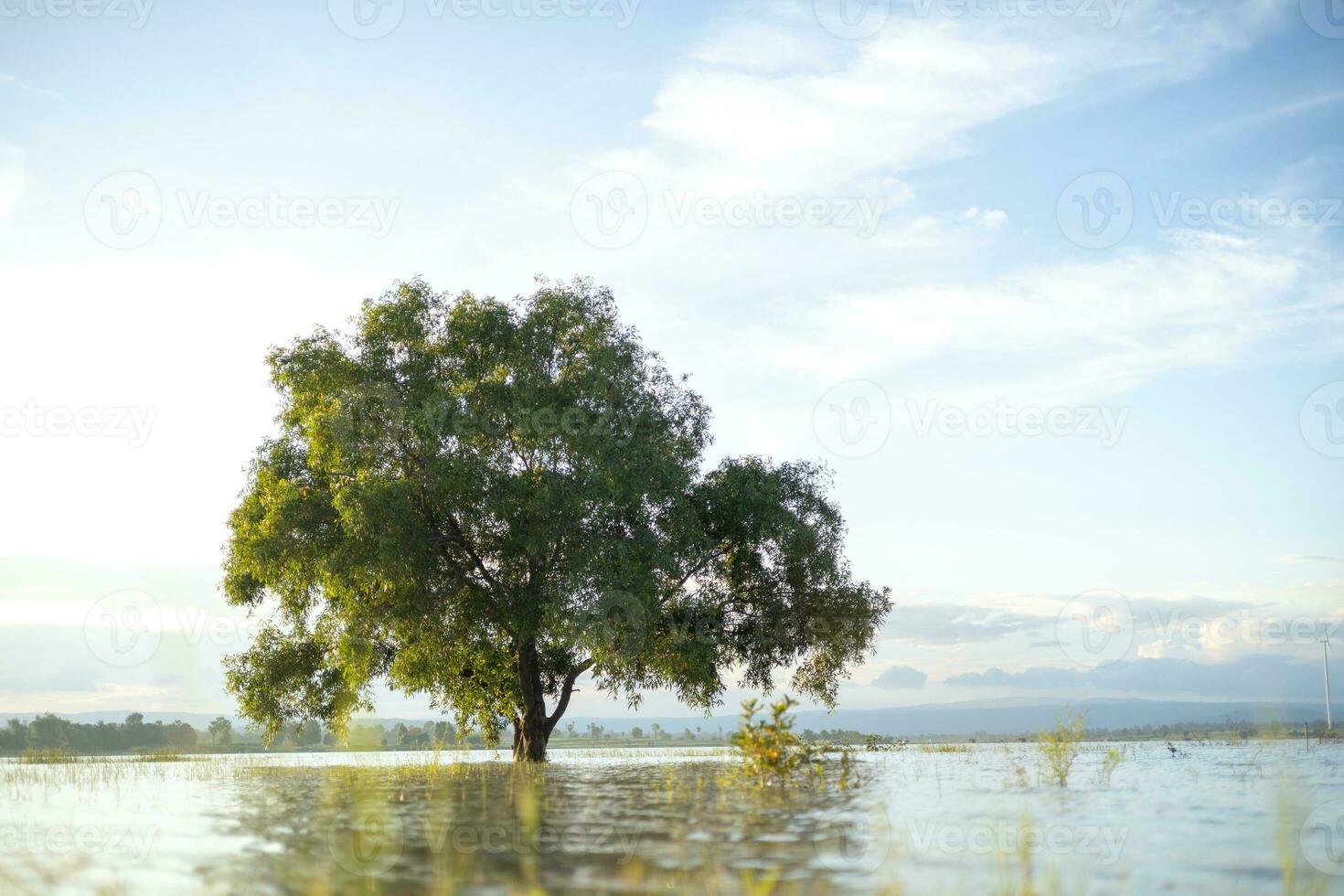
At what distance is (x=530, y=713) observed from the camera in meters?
35.6

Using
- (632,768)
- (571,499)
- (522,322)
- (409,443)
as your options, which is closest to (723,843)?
(632,768)

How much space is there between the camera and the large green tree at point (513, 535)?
31.5 metres

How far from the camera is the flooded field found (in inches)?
314

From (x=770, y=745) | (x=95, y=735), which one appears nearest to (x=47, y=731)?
(x=95, y=735)

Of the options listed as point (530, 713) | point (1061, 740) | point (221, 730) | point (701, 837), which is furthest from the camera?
point (221, 730)

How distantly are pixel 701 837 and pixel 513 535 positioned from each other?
22252 millimetres

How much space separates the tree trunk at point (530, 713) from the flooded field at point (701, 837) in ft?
52.7

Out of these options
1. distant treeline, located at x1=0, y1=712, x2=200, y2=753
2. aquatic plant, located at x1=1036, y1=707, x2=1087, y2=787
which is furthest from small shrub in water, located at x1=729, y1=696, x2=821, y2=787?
distant treeline, located at x1=0, y1=712, x2=200, y2=753

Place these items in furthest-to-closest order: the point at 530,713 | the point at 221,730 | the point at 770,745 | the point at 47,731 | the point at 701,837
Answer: the point at 221,730 → the point at 47,731 → the point at 530,713 → the point at 770,745 → the point at 701,837

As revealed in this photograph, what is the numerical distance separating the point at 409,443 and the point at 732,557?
39.7ft

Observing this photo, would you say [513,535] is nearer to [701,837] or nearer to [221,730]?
[701,837]

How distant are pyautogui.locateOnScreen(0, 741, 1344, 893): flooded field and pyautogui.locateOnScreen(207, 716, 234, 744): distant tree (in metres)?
102

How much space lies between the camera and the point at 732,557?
36562mm

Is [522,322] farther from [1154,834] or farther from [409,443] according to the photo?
[1154,834]
